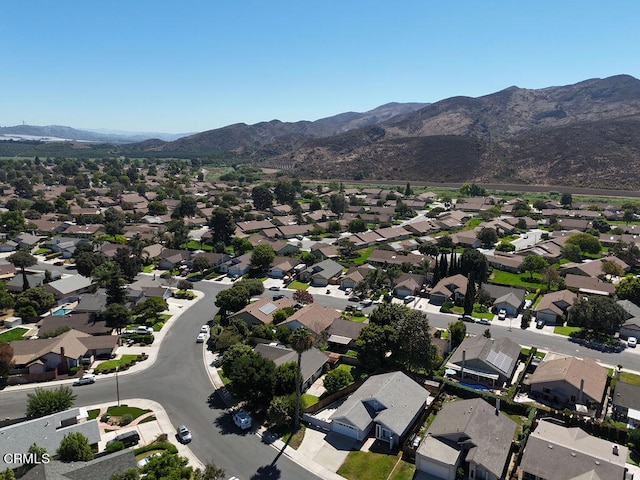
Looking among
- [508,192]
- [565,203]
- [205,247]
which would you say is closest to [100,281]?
[205,247]

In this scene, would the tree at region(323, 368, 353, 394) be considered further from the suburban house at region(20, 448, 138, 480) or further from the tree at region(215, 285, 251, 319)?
the tree at region(215, 285, 251, 319)

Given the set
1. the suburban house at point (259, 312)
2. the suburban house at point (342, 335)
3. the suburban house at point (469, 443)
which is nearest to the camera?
the suburban house at point (469, 443)

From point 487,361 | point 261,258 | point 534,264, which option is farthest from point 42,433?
point 534,264

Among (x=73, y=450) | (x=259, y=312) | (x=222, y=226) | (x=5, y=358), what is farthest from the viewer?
(x=222, y=226)

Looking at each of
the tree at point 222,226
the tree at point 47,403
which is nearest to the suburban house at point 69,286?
the tree at point 222,226

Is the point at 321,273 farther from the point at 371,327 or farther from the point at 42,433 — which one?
the point at 42,433

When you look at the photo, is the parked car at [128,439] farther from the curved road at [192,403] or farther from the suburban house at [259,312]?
the suburban house at [259,312]

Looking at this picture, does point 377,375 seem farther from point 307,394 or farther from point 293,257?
point 293,257

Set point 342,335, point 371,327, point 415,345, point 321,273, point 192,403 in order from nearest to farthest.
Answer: point 192,403
point 415,345
point 371,327
point 342,335
point 321,273
